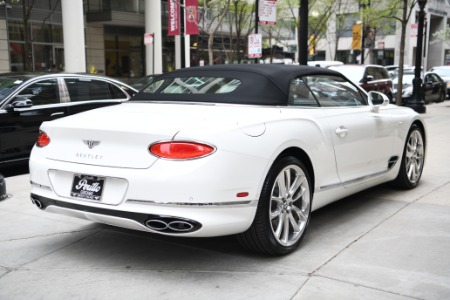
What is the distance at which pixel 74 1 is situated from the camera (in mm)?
21562

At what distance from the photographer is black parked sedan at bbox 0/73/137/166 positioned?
7.34 metres

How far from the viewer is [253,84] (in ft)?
14.3

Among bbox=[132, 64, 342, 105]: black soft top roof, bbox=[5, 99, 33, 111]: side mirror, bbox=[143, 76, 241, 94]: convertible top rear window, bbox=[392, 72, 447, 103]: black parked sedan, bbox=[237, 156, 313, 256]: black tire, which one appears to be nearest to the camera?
bbox=[237, 156, 313, 256]: black tire

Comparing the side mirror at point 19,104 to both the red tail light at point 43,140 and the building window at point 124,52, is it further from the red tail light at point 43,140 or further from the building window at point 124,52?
the building window at point 124,52

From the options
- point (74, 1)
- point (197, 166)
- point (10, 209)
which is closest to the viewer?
point (197, 166)

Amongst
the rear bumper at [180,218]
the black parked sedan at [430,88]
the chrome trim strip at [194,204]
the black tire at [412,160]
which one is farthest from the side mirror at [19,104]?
the black parked sedan at [430,88]

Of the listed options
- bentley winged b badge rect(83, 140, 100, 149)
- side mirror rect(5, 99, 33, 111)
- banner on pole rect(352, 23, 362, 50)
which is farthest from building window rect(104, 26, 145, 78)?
bentley winged b badge rect(83, 140, 100, 149)

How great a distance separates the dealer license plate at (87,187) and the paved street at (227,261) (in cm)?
57

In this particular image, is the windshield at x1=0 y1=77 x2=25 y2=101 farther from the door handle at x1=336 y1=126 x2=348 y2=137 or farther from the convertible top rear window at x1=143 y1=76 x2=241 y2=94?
the door handle at x1=336 y1=126 x2=348 y2=137

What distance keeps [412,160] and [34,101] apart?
5379mm

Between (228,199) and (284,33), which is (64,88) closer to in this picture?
(228,199)

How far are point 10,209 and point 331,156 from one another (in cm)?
337

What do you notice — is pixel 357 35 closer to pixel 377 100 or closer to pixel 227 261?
pixel 377 100

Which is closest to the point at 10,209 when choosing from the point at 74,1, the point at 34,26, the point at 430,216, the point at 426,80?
the point at 430,216
